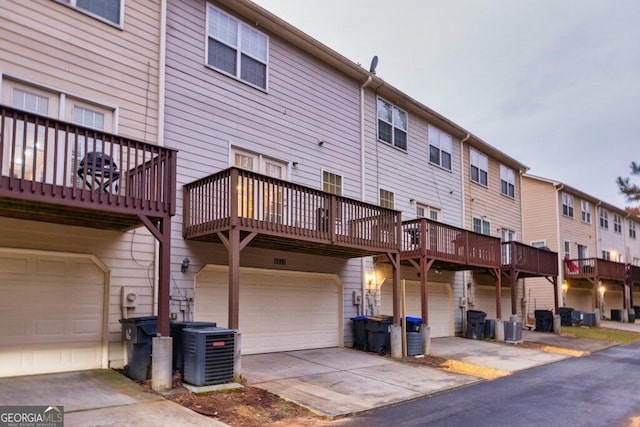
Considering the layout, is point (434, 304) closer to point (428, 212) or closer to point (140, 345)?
point (428, 212)

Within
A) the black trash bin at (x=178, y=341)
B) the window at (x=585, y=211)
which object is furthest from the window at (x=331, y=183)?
the window at (x=585, y=211)

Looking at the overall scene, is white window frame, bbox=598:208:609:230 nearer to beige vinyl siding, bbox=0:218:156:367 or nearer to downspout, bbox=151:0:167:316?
downspout, bbox=151:0:167:316

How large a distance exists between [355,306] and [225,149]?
5856 millimetres

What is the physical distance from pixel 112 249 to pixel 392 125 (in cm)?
1041

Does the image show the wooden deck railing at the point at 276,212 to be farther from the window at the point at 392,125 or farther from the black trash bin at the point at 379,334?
the window at the point at 392,125

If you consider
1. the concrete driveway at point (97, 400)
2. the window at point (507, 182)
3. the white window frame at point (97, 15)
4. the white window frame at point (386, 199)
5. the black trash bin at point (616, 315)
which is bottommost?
the black trash bin at point (616, 315)

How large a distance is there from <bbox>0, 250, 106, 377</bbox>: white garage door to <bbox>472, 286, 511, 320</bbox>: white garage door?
1475 centimetres

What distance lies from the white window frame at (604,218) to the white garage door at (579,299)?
5.50 m

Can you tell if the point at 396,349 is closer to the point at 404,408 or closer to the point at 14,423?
the point at 404,408

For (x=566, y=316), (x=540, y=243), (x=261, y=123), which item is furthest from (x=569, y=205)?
(x=261, y=123)

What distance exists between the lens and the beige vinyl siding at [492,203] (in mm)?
20234

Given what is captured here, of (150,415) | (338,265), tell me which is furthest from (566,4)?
(150,415)

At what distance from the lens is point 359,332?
13.5 m

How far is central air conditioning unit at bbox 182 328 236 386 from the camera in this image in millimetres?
7820
